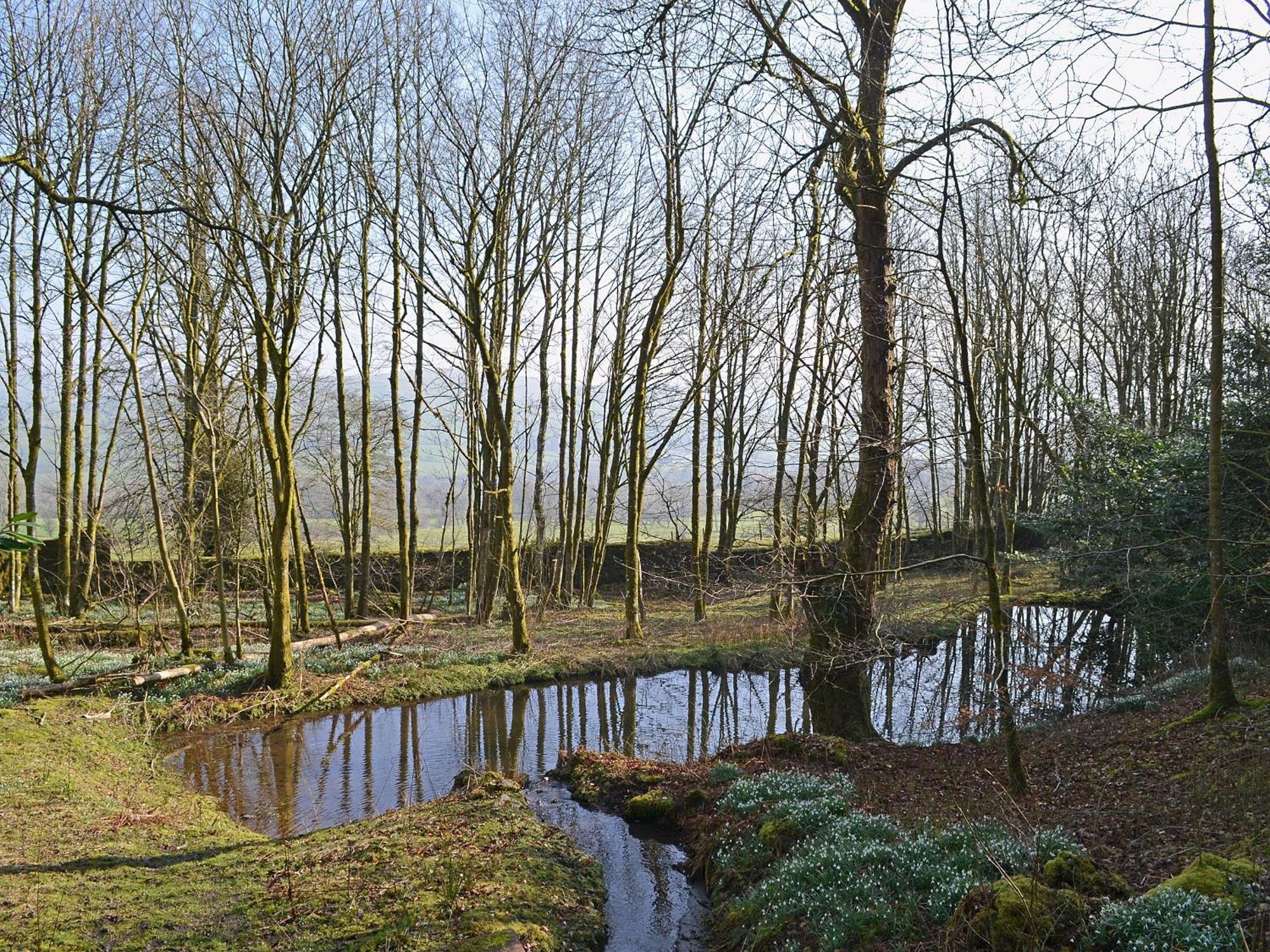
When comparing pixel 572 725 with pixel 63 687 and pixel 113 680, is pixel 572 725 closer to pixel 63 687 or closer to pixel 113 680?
pixel 113 680

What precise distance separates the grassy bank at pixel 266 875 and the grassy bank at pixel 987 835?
152cm

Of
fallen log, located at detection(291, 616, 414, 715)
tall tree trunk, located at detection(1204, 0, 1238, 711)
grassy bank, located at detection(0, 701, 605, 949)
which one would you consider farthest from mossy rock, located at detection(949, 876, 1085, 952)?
fallen log, located at detection(291, 616, 414, 715)

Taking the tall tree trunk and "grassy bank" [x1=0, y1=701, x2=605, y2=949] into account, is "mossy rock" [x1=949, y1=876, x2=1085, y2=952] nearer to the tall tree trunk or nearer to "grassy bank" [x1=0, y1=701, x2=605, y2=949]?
"grassy bank" [x1=0, y1=701, x2=605, y2=949]

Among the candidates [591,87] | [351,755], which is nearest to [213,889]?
[351,755]

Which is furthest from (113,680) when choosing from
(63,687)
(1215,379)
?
(1215,379)

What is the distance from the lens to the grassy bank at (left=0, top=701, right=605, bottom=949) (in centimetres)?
535

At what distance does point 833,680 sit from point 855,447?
450 cm

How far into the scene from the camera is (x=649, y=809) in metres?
8.99

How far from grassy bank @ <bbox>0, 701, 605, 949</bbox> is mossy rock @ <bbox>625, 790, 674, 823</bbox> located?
1.16m

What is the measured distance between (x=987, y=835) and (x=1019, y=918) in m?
1.40

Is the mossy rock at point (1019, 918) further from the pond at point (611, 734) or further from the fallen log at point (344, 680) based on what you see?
the fallen log at point (344, 680)

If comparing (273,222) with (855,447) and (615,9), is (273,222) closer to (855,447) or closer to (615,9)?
(615,9)

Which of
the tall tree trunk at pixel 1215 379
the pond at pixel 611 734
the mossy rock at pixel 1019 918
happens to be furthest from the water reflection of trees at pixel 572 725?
the mossy rock at pixel 1019 918

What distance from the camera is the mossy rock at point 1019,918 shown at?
4355mm
